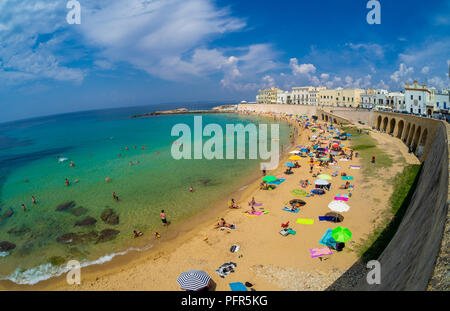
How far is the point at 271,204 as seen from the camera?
18.5 metres

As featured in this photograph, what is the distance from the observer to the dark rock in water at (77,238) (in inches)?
645

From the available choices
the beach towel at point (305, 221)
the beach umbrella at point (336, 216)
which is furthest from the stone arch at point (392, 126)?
the beach towel at point (305, 221)

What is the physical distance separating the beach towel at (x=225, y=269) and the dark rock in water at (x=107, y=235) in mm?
8897

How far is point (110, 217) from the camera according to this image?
1922cm

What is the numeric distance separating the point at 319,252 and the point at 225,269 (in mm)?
4919

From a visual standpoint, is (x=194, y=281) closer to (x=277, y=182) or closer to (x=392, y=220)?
(x=392, y=220)

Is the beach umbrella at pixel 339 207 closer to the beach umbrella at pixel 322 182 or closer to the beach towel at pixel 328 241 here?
the beach towel at pixel 328 241

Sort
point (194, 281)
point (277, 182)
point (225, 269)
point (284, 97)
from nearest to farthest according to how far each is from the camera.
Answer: point (194, 281) < point (225, 269) < point (277, 182) < point (284, 97)

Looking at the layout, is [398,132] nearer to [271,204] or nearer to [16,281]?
[271,204]

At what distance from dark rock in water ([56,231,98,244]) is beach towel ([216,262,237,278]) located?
10.1m

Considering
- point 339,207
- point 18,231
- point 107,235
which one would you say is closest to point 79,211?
point 18,231

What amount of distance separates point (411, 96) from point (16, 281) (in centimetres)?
5989

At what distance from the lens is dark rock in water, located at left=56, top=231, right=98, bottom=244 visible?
645 inches

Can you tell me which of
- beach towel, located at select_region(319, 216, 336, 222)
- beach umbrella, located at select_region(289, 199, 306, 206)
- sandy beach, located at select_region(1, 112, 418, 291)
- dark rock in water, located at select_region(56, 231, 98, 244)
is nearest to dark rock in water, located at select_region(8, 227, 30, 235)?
dark rock in water, located at select_region(56, 231, 98, 244)
